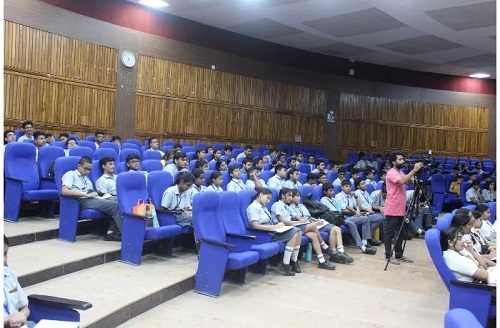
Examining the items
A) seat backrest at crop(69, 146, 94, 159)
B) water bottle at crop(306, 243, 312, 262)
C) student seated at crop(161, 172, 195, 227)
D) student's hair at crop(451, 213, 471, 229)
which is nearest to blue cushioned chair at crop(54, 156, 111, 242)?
student seated at crop(161, 172, 195, 227)

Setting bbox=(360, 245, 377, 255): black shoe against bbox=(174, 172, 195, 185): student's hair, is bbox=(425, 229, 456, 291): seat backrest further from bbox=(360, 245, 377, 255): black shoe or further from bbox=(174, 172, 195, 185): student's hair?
bbox=(360, 245, 377, 255): black shoe

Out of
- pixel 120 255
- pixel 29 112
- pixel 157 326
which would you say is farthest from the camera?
pixel 29 112

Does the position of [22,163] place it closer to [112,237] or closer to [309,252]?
[112,237]

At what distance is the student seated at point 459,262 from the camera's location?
3.30 metres

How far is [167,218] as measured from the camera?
185 inches

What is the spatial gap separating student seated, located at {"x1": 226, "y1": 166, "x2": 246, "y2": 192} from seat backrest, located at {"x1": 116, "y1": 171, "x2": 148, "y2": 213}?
4.54ft

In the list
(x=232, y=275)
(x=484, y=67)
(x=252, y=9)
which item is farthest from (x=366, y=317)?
(x=484, y=67)

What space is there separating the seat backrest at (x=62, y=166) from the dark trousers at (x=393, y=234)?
3407 millimetres

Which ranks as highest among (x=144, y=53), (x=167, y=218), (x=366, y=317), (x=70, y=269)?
(x=144, y=53)

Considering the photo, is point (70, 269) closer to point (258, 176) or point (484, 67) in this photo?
point (258, 176)

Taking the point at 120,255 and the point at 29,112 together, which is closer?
the point at 120,255

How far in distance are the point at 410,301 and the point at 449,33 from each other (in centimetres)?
837

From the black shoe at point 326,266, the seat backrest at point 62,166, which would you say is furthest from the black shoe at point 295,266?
the seat backrest at point 62,166

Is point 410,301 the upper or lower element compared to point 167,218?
lower
